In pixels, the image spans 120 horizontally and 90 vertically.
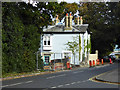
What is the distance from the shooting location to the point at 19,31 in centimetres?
2678

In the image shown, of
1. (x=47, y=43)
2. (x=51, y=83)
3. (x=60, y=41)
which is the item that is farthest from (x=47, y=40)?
(x=51, y=83)

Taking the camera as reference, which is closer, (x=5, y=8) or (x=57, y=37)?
(x=5, y=8)

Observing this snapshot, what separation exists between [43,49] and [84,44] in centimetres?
838

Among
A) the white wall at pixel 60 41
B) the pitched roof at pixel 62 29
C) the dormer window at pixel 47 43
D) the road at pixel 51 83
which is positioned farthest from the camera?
the dormer window at pixel 47 43

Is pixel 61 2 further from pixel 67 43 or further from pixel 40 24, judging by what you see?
pixel 67 43

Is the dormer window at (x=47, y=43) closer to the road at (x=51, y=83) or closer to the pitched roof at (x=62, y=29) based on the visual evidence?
the pitched roof at (x=62, y=29)

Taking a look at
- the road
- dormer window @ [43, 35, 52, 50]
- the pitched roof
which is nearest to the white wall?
dormer window @ [43, 35, 52, 50]

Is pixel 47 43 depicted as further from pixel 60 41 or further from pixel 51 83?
pixel 51 83

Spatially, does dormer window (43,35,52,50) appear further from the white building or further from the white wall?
the white wall

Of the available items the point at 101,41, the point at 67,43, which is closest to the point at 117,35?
the point at 101,41

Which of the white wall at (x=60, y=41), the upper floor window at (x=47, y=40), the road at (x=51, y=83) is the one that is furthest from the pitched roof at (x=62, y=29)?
the road at (x=51, y=83)

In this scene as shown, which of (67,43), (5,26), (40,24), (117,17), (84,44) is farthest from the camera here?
(117,17)

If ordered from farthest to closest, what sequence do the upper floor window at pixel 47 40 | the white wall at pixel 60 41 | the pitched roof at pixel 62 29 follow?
the upper floor window at pixel 47 40, the white wall at pixel 60 41, the pitched roof at pixel 62 29

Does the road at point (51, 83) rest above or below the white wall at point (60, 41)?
below
